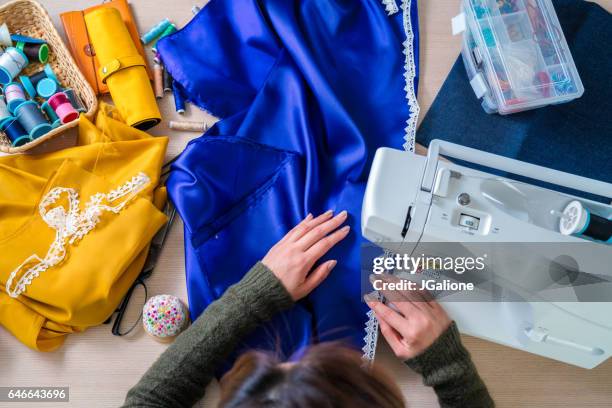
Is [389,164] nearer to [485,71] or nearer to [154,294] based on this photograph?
[485,71]

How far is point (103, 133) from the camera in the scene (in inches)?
40.8

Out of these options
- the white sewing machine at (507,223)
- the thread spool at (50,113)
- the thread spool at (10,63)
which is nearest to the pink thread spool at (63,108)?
the thread spool at (50,113)

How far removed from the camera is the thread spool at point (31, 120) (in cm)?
104

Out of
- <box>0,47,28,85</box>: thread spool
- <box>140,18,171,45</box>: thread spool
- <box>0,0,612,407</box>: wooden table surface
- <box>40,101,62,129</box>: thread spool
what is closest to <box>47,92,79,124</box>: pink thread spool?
<box>40,101,62,129</box>: thread spool

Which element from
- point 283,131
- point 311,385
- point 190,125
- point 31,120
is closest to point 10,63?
point 31,120

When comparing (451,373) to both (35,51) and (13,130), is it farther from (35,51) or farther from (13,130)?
(35,51)

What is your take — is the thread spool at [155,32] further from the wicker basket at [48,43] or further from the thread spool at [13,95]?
the thread spool at [13,95]

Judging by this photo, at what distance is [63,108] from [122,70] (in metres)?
0.15

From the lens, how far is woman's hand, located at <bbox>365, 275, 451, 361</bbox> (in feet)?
2.82

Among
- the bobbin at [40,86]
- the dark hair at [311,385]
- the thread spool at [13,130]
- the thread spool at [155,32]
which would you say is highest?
the thread spool at [155,32]

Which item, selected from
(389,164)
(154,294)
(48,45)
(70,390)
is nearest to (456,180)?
(389,164)

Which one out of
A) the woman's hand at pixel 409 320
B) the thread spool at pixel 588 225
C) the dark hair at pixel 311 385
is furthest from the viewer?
the woman's hand at pixel 409 320

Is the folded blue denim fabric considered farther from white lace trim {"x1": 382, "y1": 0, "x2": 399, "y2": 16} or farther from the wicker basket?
the wicker basket

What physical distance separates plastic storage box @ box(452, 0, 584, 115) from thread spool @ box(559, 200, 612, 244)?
1.16 ft
